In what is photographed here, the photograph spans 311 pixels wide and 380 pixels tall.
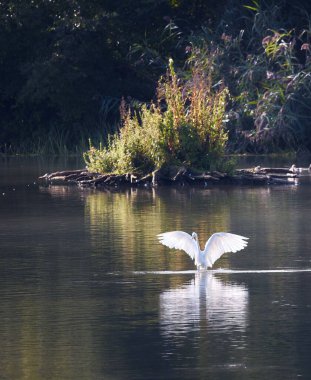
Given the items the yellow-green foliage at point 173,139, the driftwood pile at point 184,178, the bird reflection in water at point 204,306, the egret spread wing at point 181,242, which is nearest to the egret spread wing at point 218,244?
the egret spread wing at point 181,242

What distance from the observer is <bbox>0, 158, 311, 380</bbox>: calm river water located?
856 cm

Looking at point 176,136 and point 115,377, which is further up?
point 176,136

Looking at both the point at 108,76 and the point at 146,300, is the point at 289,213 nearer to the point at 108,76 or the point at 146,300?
the point at 146,300

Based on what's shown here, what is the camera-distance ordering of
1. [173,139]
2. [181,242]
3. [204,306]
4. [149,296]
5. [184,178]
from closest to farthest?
[204,306]
[149,296]
[181,242]
[184,178]
[173,139]

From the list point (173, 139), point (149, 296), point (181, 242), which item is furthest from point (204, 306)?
point (173, 139)

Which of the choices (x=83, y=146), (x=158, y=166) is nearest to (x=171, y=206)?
(x=158, y=166)

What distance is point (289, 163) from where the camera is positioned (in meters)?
33.4

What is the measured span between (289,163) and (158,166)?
7.58m

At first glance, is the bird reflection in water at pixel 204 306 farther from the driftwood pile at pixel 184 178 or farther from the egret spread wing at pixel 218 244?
the driftwood pile at pixel 184 178

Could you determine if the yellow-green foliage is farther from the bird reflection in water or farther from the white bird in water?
the bird reflection in water

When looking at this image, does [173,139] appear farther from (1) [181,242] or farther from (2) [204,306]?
(2) [204,306]

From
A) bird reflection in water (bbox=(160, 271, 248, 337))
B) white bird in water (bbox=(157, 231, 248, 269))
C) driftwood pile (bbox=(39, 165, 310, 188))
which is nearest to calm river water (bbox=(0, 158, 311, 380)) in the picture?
bird reflection in water (bbox=(160, 271, 248, 337))

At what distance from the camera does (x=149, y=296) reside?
11383 millimetres

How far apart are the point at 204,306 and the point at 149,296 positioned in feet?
2.50
